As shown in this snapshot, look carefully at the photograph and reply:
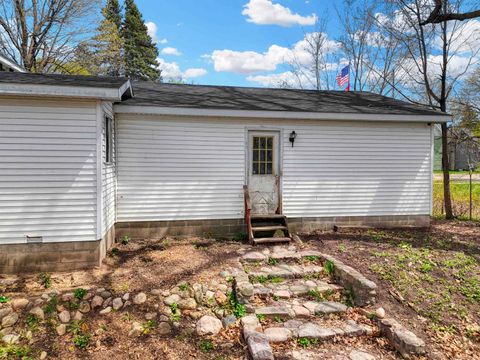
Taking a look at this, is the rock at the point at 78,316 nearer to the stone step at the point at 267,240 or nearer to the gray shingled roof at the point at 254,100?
the stone step at the point at 267,240

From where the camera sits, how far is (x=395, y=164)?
774 cm

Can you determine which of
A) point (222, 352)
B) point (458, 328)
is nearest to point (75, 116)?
point (222, 352)

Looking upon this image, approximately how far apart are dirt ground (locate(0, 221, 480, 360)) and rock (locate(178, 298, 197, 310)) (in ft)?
0.60

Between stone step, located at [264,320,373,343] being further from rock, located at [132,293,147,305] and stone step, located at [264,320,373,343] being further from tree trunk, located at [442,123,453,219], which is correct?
tree trunk, located at [442,123,453,219]

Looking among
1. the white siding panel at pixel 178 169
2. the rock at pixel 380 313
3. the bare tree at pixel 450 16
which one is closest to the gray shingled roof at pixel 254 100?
the white siding panel at pixel 178 169

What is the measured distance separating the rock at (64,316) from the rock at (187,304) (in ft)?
4.64

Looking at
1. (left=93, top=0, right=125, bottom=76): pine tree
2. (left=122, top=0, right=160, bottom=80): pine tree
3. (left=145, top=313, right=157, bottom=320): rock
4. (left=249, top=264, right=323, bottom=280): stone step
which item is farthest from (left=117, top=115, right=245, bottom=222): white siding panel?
(left=122, top=0, right=160, bottom=80): pine tree

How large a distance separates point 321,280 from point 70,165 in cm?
443

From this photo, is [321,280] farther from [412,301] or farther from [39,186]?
[39,186]

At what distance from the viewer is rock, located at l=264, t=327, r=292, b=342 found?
3.67 metres

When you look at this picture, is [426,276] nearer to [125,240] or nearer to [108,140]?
[125,240]

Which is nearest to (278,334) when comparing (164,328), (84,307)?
(164,328)

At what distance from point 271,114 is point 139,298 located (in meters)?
4.49

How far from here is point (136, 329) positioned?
3869 millimetres
